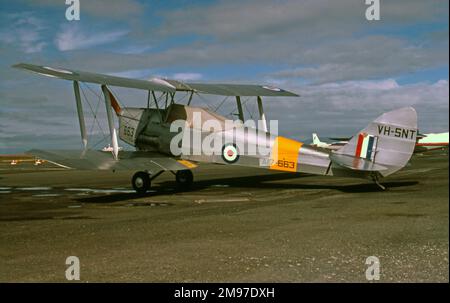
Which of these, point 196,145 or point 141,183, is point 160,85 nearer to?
point 196,145

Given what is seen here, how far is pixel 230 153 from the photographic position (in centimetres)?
1548

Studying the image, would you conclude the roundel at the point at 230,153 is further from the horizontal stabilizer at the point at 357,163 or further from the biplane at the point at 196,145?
the horizontal stabilizer at the point at 357,163

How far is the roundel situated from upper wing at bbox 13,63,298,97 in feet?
8.88

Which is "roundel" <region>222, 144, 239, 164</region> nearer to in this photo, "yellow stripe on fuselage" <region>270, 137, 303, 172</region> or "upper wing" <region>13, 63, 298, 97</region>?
"yellow stripe on fuselage" <region>270, 137, 303, 172</region>

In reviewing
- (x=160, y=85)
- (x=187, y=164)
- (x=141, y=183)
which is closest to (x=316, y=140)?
(x=160, y=85)

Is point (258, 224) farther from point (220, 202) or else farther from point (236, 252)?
point (220, 202)

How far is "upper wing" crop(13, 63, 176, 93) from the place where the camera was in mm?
14084

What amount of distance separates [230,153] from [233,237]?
7.82m

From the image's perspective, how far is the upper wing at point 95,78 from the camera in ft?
46.2

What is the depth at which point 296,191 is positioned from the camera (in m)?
15.2

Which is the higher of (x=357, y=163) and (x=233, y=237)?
(x=357, y=163)

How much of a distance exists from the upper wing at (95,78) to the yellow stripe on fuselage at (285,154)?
4084mm

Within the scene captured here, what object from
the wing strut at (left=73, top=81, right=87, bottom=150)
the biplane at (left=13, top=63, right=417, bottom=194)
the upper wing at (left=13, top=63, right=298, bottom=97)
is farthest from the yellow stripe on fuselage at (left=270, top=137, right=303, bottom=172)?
the wing strut at (left=73, top=81, right=87, bottom=150)
